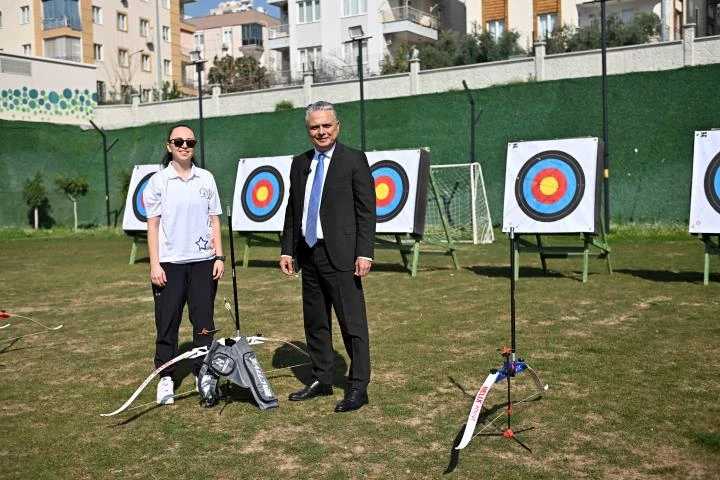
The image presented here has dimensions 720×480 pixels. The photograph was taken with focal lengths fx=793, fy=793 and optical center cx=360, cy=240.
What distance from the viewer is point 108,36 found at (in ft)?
152

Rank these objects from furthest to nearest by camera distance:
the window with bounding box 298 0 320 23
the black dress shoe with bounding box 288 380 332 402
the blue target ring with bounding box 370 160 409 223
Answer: the window with bounding box 298 0 320 23 → the blue target ring with bounding box 370 160 409 223 → the black dress shoe with bounding box 288 380 332 402

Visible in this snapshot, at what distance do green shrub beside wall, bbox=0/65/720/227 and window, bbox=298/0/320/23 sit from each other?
17.3m

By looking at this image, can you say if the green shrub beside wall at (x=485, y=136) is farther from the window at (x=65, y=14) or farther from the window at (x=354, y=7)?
the window at (x=65, y=14)

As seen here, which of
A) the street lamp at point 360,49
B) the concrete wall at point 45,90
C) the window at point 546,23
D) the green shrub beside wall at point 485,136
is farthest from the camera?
the window at point 546,23

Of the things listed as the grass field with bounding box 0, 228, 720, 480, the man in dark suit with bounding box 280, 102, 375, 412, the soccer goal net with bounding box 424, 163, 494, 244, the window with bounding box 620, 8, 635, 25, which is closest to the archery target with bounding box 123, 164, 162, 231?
the grass field with bounding box 0, 228, 720, 480

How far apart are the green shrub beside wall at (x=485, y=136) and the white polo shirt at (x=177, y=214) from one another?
13.2m

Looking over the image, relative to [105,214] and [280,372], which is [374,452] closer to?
[280,372]

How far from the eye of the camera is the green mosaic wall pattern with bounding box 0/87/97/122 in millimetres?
29484

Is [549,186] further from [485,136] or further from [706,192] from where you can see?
[485,136]

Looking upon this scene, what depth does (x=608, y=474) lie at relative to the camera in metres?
3.36

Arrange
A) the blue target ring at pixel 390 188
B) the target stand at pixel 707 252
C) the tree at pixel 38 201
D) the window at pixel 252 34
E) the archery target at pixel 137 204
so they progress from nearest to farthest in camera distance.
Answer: the target stand at pixel 707 252
the blue target ring at pixel 390 188
the archery target at pixel 137 204
the tree at pixel 38 201
the window at pixel 252 34

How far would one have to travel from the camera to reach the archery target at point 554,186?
956cm

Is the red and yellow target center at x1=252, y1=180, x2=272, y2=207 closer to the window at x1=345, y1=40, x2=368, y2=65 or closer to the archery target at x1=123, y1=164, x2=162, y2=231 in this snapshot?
the archery target at x1=123, y1=164, x2=162, y2=231

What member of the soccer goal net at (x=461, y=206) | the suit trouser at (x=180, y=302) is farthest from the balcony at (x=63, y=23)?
the suit trouser at (x=180, y=302)
